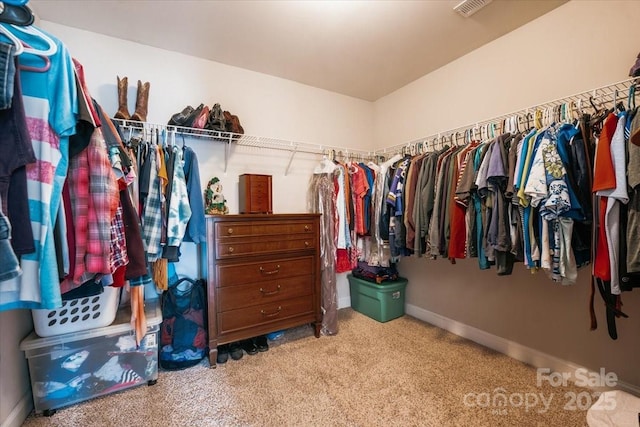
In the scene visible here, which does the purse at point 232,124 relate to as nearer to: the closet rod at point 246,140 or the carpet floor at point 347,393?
the closet rod at point 246,140

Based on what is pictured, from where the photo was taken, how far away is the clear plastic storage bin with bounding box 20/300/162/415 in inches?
55.9

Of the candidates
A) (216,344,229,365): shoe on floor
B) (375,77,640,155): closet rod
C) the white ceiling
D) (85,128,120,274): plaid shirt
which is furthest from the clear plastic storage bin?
(375,77,640,155): closet rod

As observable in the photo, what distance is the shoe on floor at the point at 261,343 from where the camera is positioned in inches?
80.6

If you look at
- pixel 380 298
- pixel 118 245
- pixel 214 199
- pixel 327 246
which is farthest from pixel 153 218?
pixel 380 298

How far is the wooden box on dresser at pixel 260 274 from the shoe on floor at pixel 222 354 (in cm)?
5

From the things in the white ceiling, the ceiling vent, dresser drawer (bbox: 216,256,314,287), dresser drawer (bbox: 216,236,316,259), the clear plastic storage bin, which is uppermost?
the white ceiling

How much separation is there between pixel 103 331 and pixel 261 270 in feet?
3.16

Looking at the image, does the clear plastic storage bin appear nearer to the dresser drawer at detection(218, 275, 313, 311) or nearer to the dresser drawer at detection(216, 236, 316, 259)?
the dresser drawer at detection(218, 275, 313, 311)

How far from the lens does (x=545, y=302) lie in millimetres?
1790

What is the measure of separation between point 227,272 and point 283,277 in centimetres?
43

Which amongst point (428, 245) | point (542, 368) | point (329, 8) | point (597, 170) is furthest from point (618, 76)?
point (542, 368)

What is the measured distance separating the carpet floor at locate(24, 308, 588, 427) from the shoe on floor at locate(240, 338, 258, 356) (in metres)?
0.06

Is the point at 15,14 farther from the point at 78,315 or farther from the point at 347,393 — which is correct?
the point at 347,393

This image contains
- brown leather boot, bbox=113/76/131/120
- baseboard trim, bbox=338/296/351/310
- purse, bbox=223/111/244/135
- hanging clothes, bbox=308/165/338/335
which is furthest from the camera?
baseboard trim, bbox=338/296/351/310
